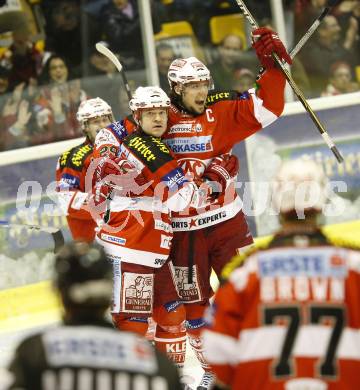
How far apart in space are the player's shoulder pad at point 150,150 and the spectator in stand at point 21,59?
2707 millimetres

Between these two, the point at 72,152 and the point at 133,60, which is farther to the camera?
the point at 133,60

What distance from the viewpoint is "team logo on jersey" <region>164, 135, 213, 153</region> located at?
4.70m

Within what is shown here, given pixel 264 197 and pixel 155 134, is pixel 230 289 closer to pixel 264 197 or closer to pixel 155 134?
pixel 155 134

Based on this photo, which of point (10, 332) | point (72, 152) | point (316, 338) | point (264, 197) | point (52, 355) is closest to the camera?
point (52, 355)

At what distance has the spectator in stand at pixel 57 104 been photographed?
→ 22.9 ft

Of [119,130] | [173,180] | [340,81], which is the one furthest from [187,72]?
[340,81]

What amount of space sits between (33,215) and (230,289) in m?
3.72

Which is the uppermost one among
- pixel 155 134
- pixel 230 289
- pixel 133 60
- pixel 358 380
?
pixel 133 60

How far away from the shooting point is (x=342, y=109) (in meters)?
6.91

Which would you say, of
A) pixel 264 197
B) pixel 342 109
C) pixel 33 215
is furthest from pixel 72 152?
pixel 342 109

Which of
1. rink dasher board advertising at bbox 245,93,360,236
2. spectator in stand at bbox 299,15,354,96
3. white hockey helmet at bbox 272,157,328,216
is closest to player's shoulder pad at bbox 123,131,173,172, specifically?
white hockey helmet at bbox 272,157,328,216

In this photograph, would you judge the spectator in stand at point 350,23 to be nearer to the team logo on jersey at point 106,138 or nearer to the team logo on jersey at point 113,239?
the team logo on jersey at point 106,138

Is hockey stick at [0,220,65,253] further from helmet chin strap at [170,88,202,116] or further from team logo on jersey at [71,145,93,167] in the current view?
helmet chin strap at [170,88,202,116]

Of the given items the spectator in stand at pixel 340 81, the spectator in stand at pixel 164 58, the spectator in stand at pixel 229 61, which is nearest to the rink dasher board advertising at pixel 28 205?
the spectator in stand at pixel 164 58
